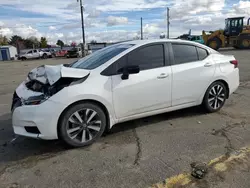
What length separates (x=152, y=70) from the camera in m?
3.82

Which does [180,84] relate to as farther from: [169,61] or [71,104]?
[71,104]

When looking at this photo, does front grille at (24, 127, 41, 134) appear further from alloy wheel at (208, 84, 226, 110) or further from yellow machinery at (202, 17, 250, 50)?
yellow machinery at (202, 17, 250, 50)

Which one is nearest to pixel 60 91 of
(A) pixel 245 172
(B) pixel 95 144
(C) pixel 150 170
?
(B) pixel 95 144

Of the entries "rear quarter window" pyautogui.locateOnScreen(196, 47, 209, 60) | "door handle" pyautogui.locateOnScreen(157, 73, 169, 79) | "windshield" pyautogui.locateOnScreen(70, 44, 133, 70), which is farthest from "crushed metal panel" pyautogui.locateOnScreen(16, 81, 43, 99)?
"rear quarter window" pyautogui.locateOnScreen(196, 47, 209, 60)

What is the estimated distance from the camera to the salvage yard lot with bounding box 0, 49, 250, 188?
265 cm

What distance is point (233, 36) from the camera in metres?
28.1

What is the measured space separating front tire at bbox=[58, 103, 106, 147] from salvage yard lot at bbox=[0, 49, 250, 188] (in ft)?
0.50

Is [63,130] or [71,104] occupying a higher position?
[71,104]

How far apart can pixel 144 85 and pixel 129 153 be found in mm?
1136

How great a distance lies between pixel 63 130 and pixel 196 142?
2.02m

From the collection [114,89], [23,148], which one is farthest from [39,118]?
[114,89]

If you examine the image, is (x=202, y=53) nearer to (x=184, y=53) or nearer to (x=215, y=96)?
(x=184, y=53)

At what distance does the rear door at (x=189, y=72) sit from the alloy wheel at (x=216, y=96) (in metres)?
0.27

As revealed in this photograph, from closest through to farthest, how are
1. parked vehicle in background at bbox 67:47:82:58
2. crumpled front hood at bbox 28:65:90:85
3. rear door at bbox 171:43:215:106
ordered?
crumpled front hood at bbox 28:65:90:85, rear door at bbox 171:43:215:106, parked vehicle in background at bbox 67:47:82:58
